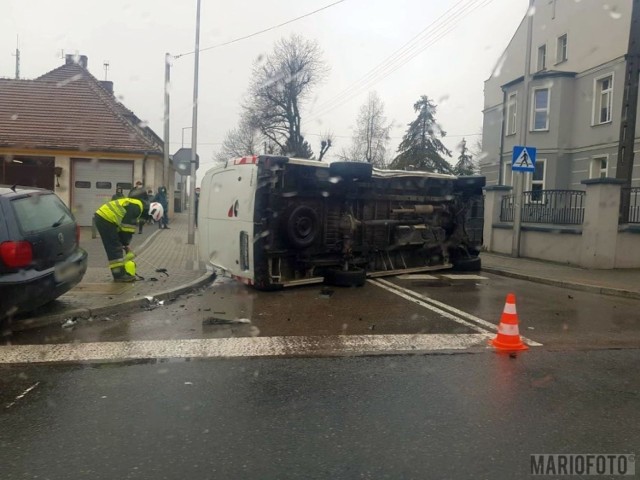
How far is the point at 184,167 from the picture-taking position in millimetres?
16672

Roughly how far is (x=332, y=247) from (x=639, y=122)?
47.5ft

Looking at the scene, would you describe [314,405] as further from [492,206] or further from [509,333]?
[492,206]

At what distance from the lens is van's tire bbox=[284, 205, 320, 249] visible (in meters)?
9.29

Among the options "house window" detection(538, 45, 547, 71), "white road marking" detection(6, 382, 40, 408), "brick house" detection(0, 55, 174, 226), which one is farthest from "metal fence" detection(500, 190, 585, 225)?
"brick house" detection(0, 55, 174, 226)

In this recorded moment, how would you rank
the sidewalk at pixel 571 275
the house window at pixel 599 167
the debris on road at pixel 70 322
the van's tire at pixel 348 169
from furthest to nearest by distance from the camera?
1. the house window at pixel 599 167
2. the sidewalk at pixel 571 275
3. the van's tire at pixel 348 169
4. the debris on road at pixel 70 322

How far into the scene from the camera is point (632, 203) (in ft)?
42.9

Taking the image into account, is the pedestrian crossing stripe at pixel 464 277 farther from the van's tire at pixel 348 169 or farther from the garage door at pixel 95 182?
the garage door at pixel 95 182

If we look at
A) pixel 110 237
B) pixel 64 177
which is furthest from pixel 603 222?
pixel 64 177

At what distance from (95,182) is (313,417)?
63.5ft

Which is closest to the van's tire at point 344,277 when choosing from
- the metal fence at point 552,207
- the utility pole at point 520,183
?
the metal fence at point 552,207

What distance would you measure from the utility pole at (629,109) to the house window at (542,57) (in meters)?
12.9

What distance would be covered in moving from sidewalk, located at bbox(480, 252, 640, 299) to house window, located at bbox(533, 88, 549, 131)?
10.8m

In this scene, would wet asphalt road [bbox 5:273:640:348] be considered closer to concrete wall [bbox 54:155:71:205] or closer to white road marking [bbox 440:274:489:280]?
white road marking [bbox 440:274:489:280]

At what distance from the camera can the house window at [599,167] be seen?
21219 mm
